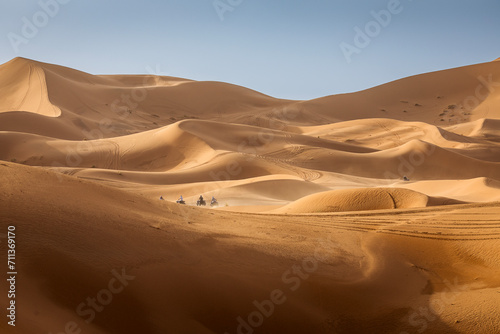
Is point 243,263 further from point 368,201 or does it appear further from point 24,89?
point 24,89

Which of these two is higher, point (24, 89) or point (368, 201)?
point (24, 89)

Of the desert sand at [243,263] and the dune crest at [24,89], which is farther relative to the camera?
the dune crest at [24,89]

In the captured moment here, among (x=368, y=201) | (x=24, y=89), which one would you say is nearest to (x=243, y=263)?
(x=368, y=201)

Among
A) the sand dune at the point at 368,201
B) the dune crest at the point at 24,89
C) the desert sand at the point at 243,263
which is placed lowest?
the desert sand at the point at 243,263

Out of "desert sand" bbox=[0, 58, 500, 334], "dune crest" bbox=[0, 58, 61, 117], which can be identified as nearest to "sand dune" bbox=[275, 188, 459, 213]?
"desert sand" bbox=[0, 58, 500, 334]

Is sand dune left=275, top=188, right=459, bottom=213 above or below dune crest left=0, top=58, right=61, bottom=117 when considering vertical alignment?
below

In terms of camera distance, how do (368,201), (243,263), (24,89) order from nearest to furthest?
(243,263)
(368,201)
(24,89)

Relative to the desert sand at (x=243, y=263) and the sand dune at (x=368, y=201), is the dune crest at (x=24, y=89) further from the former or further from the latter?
the desert sand at (x=243, y=263)

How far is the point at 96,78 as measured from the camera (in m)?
58.0

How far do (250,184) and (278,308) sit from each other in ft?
46.1

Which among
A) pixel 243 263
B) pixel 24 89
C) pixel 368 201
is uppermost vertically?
pixel 24 89

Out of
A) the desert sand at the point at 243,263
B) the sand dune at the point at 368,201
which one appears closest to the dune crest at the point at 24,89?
the sand dune at the point at 368,201

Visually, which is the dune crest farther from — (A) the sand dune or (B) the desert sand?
(B) the desert sand

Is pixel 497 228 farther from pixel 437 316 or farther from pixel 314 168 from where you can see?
pixel 314 168
